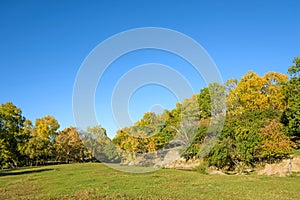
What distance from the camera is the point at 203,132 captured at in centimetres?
3194

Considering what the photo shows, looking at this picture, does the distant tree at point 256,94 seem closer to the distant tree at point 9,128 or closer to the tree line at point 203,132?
the tree line at point 203,132

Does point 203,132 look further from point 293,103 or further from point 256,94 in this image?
point 256,94

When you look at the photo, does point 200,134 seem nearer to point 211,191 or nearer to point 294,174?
point 294,174

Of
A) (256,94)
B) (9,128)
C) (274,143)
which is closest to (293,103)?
(274,143)

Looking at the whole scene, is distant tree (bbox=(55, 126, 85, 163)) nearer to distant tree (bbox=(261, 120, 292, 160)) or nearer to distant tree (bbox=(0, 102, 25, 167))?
distant tree (bbox=(0, 102, 25, 167))

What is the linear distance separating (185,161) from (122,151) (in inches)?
564

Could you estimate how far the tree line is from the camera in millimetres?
26094

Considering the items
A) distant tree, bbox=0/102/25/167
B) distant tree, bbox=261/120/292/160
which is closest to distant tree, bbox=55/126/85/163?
distant tree, bbox=0/102/25/167

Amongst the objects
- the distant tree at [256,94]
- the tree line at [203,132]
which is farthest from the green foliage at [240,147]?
the distant tree at [256,94]

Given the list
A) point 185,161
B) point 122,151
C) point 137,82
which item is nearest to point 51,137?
point 122,151

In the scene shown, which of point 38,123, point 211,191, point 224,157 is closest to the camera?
point 211,191

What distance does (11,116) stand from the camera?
164ft

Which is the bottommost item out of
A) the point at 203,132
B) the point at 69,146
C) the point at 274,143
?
the point at 274,143

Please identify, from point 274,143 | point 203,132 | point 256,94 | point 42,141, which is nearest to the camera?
point 274,143
